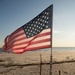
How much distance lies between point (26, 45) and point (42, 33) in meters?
1.12

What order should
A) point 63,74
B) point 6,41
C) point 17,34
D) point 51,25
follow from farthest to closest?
point 63,74
point 6,41
point 17,34
point 51,25

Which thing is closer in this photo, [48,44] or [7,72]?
[48,44]

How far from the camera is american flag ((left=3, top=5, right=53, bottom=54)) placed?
29.9 feet

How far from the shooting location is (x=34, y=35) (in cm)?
924

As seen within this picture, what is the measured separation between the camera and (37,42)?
9.13 m

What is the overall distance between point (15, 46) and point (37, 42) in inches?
52.5

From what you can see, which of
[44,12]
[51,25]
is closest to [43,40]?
[51,25]

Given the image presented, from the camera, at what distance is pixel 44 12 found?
364 inches

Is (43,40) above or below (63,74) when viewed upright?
above

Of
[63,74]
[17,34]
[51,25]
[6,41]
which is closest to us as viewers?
[51,25]

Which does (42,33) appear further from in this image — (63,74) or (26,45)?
(63,74)

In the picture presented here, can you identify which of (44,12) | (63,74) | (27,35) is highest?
(44,12)

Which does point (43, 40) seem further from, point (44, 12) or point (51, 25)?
point (44, 12)

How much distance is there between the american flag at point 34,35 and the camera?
9102mm
